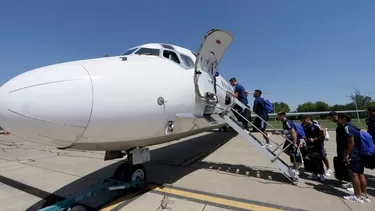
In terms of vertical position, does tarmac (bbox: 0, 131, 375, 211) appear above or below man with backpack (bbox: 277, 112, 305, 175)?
below

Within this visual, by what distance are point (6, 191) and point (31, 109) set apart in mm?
4194

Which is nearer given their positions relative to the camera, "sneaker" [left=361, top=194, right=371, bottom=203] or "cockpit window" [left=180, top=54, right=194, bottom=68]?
"sneaker" [left=361, top=194, right=371, bottom=203]

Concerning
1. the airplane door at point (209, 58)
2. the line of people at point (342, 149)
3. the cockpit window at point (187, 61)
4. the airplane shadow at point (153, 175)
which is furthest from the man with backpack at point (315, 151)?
the cockpit window at point (187, 61)

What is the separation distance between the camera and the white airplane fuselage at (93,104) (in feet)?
9.80

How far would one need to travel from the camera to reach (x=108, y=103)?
134 inches

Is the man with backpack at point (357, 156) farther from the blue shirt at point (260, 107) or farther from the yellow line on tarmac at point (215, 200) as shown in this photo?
the blue shirt at point (260, 107)

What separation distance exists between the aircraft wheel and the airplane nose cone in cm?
196

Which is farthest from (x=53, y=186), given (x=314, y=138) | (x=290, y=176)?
(x=314, y=138)

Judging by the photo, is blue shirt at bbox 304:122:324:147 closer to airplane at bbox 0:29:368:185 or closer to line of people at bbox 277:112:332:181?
line of people at bbox 277:112:332:181

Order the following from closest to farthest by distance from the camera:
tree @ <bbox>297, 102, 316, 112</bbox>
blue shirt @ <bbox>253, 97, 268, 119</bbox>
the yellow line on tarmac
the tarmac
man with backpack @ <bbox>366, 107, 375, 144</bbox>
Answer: the yellow line on tarmac, the tarmac, man with backpack @ <bbox>366, 107, 375, 144</bbox>, blue shirt @ <bbox>253, 97, 268, 119</bbox>, tree @ <bbox>297, 102, 316, 112</bbox>

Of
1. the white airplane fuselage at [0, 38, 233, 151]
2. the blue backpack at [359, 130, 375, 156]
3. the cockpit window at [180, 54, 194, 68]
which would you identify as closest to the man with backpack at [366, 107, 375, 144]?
the blue backpack at [359, 130, 375, 156]

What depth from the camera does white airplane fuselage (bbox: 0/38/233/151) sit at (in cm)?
299

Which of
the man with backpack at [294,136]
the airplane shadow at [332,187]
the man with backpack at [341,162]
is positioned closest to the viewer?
the airplane shadow at [332,187]

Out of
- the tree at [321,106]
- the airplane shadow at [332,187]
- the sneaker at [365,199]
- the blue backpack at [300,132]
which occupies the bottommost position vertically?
the sneaker at [365,199]
